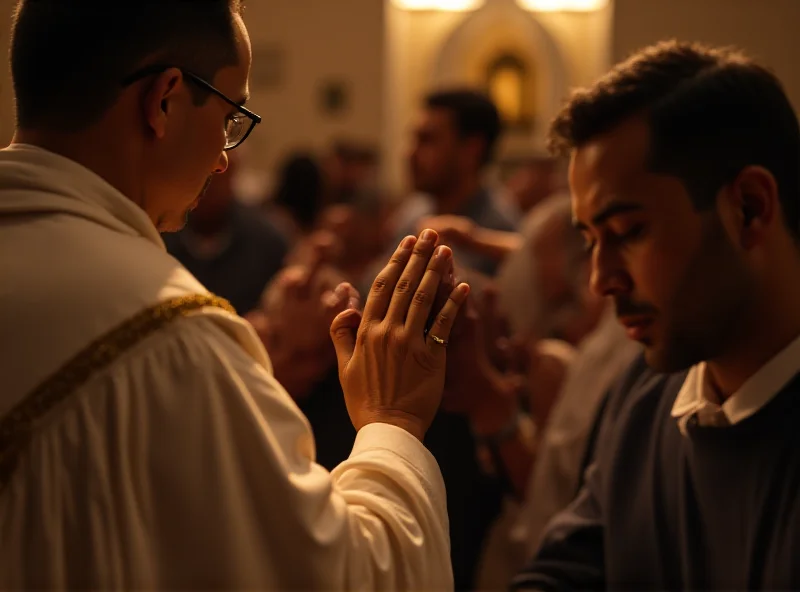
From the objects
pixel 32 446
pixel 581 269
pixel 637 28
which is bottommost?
pixel 581 269

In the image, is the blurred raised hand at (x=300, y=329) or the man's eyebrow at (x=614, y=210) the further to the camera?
the blurred raised hand at (x=300, y=329)

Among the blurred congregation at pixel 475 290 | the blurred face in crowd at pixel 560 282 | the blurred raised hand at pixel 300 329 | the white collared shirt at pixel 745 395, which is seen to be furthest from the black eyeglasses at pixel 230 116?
the blurred face in crowd at pixel 560 282

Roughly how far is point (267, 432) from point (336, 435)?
0.67 meters

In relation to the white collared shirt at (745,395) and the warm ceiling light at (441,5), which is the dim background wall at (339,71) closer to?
the warm ceiling light at (441,5)

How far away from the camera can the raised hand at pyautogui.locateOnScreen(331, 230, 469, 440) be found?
4.86ft

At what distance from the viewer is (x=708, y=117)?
1.80m

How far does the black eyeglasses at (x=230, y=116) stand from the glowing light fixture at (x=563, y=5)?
13.9m

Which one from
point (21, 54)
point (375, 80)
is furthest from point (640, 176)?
point (375, 80)

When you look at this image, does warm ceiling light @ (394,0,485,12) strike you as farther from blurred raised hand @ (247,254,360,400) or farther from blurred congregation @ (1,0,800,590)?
blurred raised hand @ (247,254,360,400)

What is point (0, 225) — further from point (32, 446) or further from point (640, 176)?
point (640, 176)

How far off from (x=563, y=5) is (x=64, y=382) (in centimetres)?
1462

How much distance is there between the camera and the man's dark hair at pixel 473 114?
4.45 metres

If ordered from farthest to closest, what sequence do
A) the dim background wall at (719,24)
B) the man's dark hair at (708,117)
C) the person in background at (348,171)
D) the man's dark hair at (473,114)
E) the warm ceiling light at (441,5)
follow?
the warm ceiling light at (441,5)
the person in background at (348,171)
the dim background wall at (719,24)
the man's dark hair at (473,114)
the man's dark hair at (708,117)

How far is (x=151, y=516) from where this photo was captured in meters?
1.18
